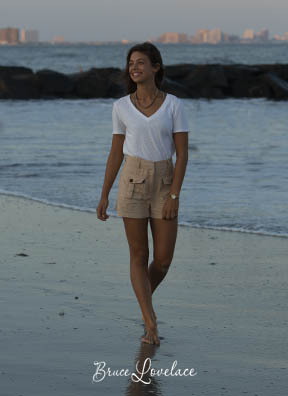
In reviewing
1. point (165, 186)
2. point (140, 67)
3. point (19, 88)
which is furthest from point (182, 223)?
point (19, 88)

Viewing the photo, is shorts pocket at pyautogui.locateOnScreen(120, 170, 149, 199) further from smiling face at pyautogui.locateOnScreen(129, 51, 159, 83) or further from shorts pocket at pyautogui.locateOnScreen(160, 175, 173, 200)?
smiling face at pyautogui.locateOnScreen(129, 51, 159, 83)

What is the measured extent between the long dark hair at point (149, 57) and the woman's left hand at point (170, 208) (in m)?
0.65

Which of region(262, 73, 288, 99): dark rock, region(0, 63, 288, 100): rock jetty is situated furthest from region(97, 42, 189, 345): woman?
region(262, 73, 288, 99): dark rock

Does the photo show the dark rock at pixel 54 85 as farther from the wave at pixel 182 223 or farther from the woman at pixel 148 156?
the woman at pixel 148 156

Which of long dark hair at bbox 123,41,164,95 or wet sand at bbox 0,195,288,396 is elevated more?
long dark hair at bbox 123,41,164,95

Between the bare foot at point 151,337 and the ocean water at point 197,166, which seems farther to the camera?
the ocean water at point 197,166

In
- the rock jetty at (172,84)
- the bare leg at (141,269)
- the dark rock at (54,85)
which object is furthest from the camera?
the dark rock at (54,85)

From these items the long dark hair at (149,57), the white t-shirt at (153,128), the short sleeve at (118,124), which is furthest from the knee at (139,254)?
the long dark hair at (149,57)

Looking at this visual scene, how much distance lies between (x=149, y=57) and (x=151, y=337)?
1.44 m

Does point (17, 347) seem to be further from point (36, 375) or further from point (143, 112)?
point (143, 112)

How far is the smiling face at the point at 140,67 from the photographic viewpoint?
4.67 metres

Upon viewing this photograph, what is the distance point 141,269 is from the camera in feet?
15.9

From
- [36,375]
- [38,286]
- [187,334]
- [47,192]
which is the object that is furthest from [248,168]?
[36,375]

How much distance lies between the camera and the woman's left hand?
181 inches
